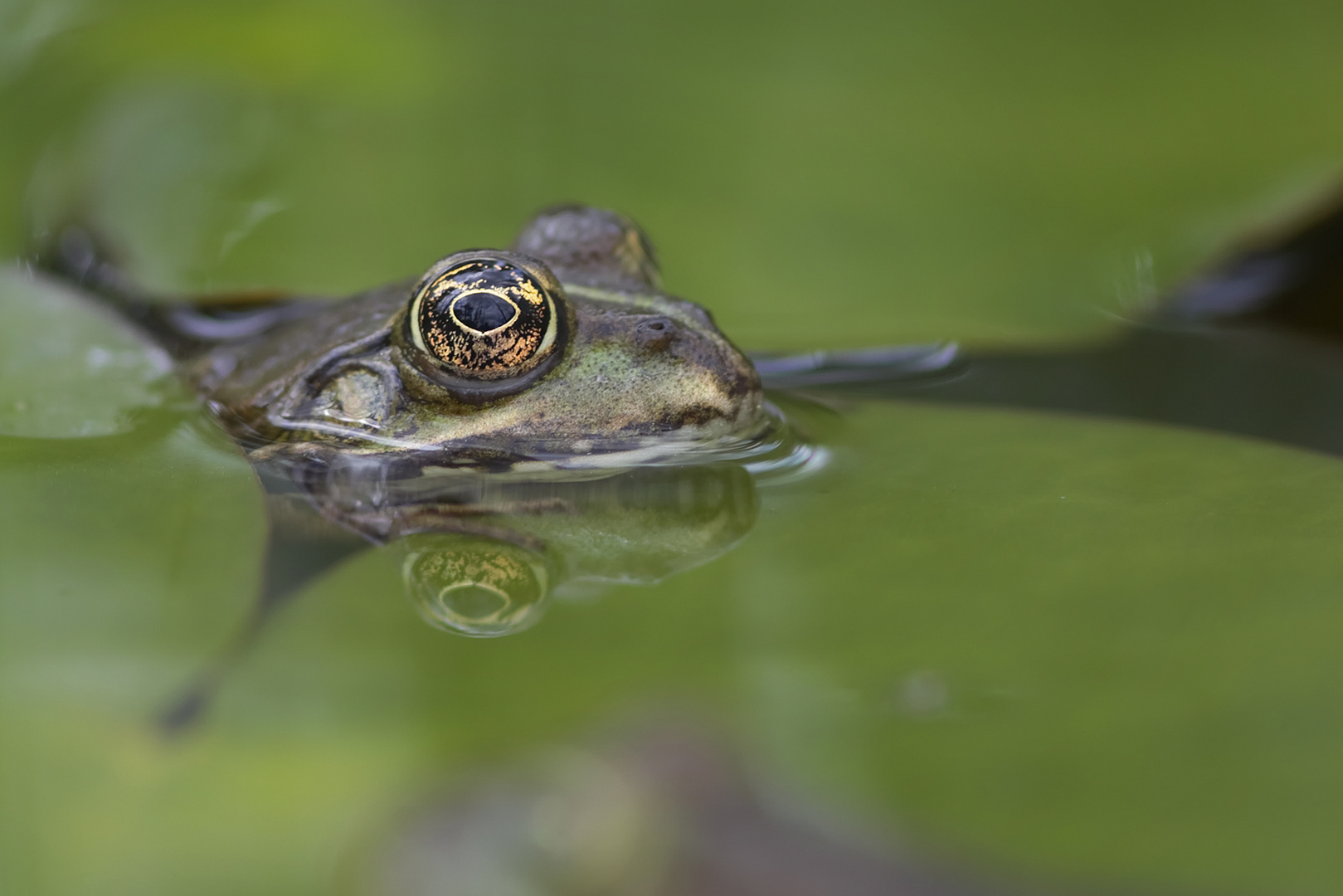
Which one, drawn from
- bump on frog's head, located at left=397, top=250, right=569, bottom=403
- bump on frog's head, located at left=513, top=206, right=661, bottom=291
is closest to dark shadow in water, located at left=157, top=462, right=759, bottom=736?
bump on frog's head, located at left=397, top=250, right=569, bottom=403

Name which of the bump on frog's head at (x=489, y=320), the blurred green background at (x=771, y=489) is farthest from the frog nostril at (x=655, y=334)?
the blurred green background at (x=771, y=489)

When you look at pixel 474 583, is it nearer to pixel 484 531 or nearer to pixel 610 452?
pixel 484 531

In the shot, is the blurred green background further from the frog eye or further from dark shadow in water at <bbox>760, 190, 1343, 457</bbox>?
the frog eye

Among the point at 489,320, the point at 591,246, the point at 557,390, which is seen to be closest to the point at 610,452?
the point at 557,390

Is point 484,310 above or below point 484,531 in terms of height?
above

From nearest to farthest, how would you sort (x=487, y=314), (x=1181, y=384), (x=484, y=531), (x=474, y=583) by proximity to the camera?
1. (x=474, y=583)
2. (x=484, y=531)
3. (x=487, y=314)
4. (x=1181, y=384)

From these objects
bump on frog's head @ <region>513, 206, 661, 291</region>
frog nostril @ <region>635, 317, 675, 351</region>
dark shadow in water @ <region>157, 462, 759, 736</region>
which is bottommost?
dark shadow in water @ <region>157, 462, 759, 736</region>

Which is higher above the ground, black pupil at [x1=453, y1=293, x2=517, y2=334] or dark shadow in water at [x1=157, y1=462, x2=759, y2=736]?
black pupil at [x1=453, y1=293, x2=517, y2=334]
